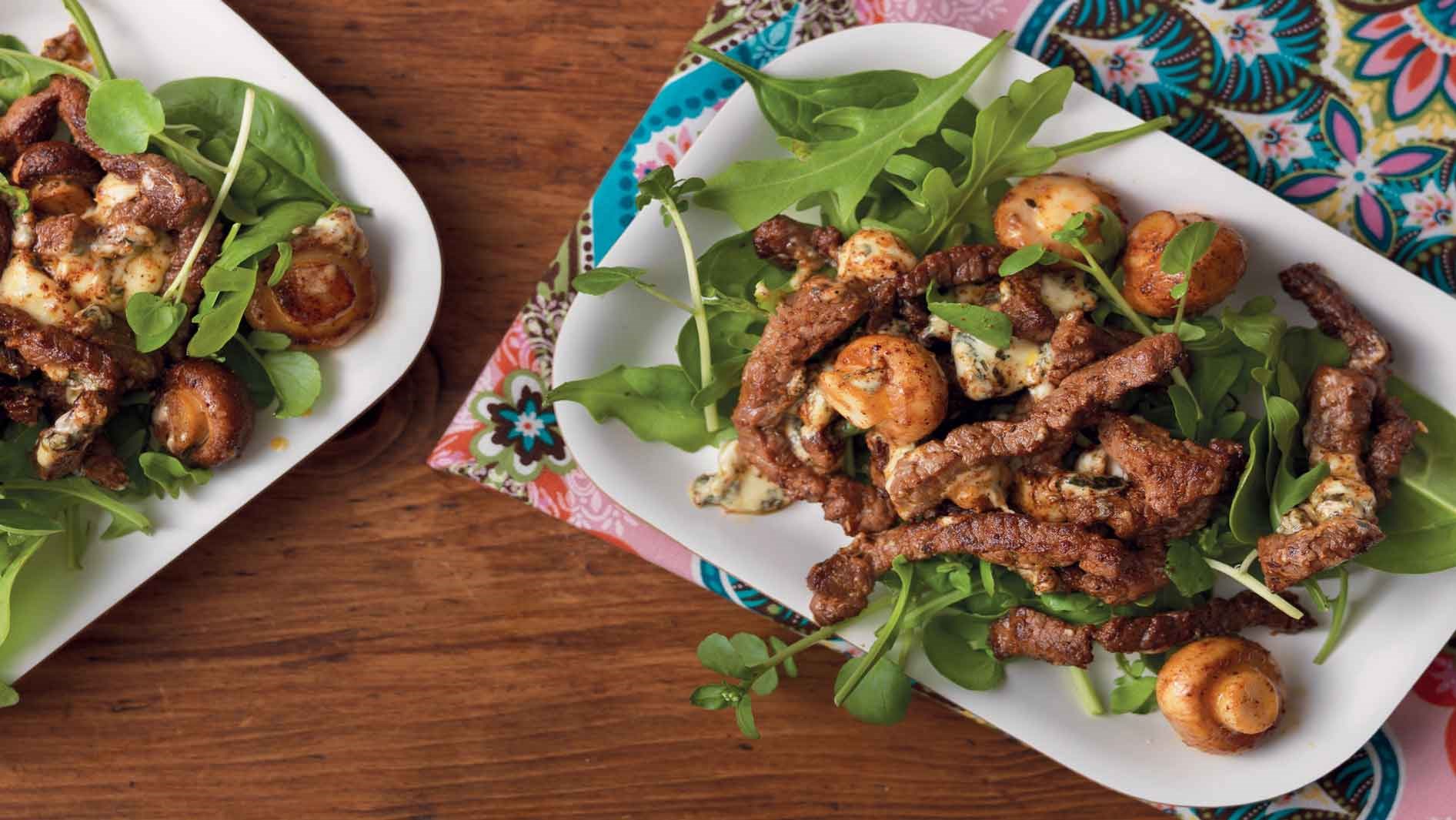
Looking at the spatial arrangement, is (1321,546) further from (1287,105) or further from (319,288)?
(319,288)

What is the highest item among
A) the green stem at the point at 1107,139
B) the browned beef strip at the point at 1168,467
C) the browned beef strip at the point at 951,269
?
the green stem at the point at 1107,139

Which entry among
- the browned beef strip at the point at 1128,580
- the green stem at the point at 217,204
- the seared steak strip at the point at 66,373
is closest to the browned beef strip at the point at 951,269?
the browned beef strip at the point at 1128,580

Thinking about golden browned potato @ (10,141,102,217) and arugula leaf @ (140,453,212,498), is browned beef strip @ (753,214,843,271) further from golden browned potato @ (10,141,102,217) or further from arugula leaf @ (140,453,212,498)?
golden browned potato @ (10,141,102,217)

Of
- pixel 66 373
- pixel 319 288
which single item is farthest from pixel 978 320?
pixel 66 373

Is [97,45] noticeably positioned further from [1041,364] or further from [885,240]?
[1041,364]

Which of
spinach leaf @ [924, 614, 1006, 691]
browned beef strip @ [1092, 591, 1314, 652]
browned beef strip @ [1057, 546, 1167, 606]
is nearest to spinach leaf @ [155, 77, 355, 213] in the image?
spinach leaf @ [924, 614, 1006, 691]

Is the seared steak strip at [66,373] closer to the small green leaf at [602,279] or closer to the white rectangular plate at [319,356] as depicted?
the white rectangular plate at [319,356]

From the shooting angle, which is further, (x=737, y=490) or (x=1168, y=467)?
(x=737, y=490)
